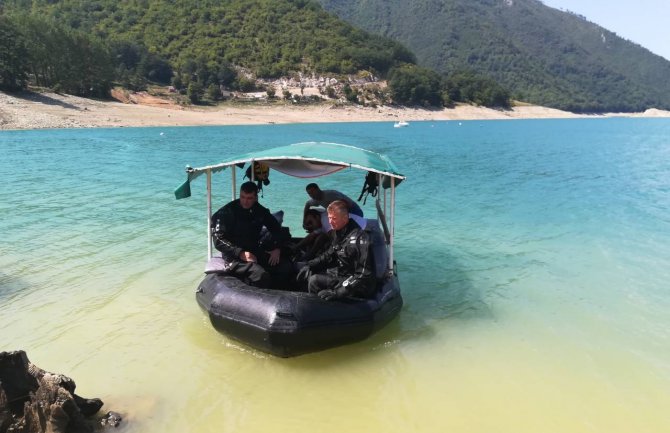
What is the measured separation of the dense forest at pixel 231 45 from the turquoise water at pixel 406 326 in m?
64.5

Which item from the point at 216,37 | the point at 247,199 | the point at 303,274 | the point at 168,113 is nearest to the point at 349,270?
the point at 303,274

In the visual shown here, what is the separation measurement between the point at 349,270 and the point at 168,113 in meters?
63.6

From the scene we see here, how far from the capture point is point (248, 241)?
7.59 metres

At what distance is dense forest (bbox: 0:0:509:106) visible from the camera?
291ft

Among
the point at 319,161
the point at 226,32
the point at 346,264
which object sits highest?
the point at 226,32

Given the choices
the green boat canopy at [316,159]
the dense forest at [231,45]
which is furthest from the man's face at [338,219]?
the dense forest at [231,45]

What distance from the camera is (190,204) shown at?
16.7m

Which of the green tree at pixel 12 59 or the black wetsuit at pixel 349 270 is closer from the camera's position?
the black wetsuit at pixel 349 270

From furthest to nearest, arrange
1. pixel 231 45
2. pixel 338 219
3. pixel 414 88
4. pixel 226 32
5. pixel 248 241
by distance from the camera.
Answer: pixel 226 32
pixel 231 45
pixel 414 88
pixel 248 241
pixel 338 219

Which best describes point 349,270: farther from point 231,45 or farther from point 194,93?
point 231,45

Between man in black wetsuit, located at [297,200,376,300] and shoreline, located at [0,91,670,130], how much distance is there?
48.3 m

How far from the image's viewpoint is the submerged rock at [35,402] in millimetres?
4363

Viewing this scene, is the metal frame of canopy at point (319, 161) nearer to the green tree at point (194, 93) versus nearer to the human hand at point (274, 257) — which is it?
the human hand at point (274, 257)

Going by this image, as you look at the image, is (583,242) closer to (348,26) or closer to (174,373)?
(174,373)
